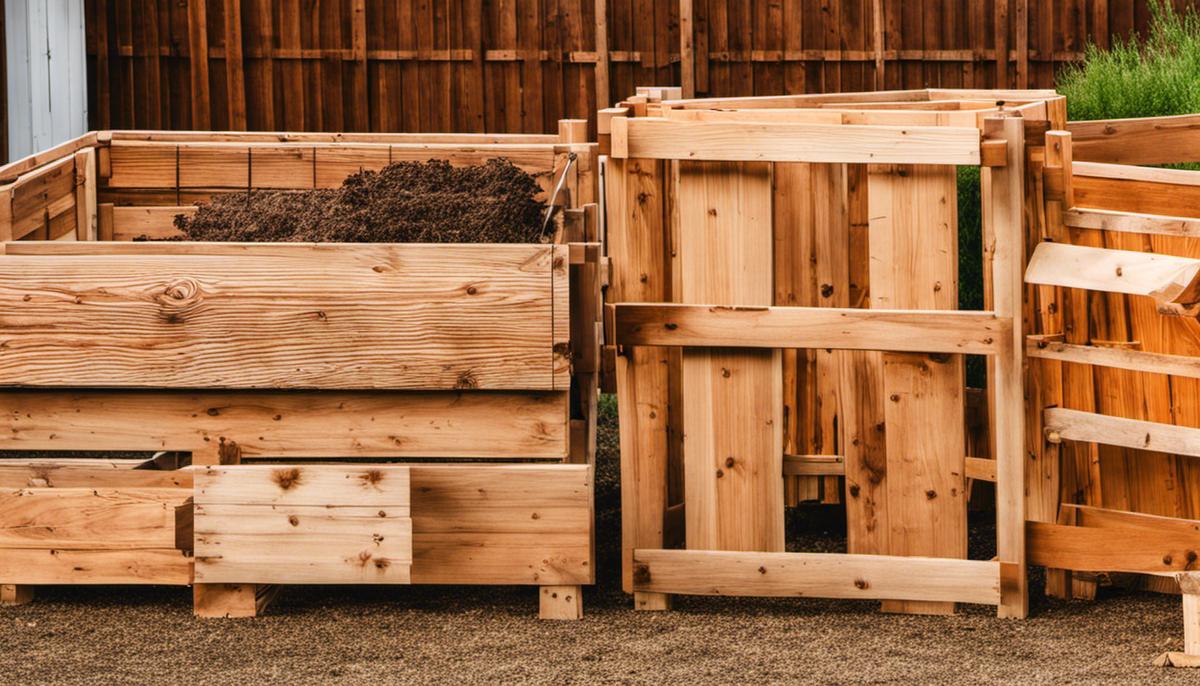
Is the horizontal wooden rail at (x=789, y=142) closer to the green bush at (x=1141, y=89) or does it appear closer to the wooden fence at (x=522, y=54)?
the green bush at (x=1141, y=89)

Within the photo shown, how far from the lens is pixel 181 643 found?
3965 mm

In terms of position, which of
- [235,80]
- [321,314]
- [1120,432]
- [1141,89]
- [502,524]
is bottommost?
[502,524]

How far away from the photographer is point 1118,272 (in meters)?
3.93

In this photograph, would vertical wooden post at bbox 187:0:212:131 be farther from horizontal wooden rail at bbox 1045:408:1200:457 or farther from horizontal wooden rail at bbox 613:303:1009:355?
horizontal wooden rail at bbox 1045:408:1200:457

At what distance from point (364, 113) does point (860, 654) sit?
735 cm

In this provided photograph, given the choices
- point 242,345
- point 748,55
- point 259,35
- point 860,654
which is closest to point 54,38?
point 259,35

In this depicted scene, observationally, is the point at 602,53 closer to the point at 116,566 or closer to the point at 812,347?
the point at 812,347

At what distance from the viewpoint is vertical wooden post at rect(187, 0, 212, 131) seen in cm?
1019

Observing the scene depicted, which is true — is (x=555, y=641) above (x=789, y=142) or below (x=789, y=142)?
below

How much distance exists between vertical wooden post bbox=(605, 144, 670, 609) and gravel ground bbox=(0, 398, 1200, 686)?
0.30m

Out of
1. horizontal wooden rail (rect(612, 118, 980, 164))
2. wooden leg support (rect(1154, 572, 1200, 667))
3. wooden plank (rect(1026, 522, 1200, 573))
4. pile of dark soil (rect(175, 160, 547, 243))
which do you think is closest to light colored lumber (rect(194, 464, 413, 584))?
pile of dark soil (rect(175, 160, 547, 243))

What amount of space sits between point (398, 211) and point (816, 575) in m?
1.72

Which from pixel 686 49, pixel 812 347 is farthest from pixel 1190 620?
pixel 686 49

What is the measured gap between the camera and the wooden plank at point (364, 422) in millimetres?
4184
